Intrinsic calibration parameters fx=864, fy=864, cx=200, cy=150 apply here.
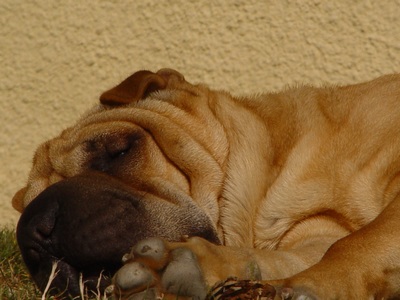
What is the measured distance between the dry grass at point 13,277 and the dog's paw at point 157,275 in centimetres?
17

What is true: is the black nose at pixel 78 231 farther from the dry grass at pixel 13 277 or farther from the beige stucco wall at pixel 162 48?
the beige stucco wall at pixel 162 48

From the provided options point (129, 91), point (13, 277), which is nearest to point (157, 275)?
point (13, 277)

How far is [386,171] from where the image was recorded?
3561mm

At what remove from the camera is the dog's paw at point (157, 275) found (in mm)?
2629

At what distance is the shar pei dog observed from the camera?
2.92 metres

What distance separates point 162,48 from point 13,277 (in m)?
2.19

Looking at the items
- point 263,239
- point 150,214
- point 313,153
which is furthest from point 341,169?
point 150,214

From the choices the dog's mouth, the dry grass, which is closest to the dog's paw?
the dry grass

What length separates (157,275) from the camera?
105 inches

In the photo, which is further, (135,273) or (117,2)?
(117,2)

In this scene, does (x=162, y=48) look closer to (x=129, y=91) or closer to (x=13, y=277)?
(x=129, y=91)

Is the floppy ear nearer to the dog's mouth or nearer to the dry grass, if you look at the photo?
the dog's mouth

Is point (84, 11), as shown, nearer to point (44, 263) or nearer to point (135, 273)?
point (44, 263)

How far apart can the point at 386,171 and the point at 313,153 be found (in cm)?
34
